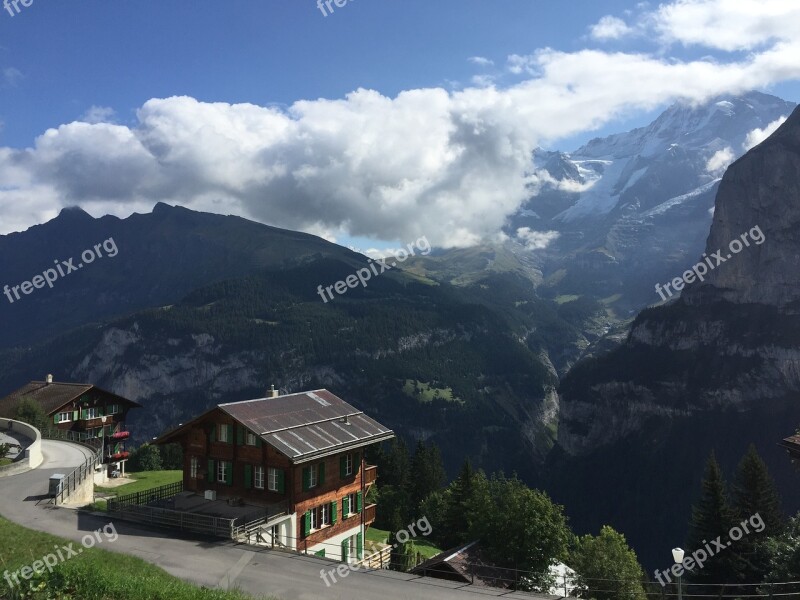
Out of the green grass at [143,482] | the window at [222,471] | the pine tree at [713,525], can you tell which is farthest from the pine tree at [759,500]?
the green grass at [143,482]

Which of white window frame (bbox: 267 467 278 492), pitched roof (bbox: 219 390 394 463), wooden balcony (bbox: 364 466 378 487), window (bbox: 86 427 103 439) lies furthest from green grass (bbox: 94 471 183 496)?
white window frame (bbox: 267 467 278 492)

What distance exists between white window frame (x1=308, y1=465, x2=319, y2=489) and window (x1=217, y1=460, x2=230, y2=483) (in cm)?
639

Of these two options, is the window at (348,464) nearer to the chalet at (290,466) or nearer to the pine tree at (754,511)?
the chalet at (290,466)

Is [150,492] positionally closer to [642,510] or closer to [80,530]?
[80,530]

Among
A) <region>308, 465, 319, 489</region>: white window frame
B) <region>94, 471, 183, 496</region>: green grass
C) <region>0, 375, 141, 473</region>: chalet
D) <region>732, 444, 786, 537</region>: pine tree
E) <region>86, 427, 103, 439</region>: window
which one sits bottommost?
<region>732, 444, 786, 537</region>: pine tree

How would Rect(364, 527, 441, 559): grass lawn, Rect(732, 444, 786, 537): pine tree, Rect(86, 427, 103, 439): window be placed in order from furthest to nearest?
1. Rect(86, 427, 103, 439): window
2. Rect(364, 527, 441, 559): grass lawn
3. Rect(732, 444, 786, 537): pine tree

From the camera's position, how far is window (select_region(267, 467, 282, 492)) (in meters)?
40.0

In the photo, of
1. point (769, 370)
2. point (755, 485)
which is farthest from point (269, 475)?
point (769, 370)

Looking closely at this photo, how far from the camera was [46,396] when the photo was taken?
83062 mm

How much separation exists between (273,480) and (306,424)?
4.86 metres

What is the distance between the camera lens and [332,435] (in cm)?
4381

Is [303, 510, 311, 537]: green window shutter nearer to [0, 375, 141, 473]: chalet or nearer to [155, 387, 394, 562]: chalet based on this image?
[155, 387, 394, 562]: chalet

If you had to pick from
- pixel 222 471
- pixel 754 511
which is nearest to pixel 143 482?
pixel 222 471

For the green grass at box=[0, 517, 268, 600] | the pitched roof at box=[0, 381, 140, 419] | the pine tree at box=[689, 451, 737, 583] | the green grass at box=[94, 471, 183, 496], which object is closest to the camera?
the green grass at box=[0, 517, 268, 600]
